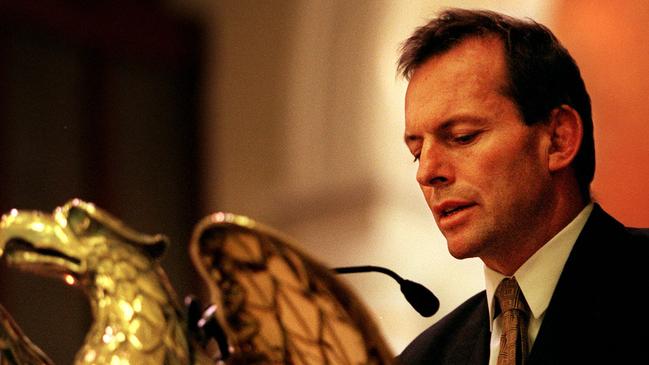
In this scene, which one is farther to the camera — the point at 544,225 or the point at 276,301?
the point at 544,225

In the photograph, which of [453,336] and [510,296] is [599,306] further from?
[453,336]

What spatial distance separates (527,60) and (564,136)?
84 millimetres

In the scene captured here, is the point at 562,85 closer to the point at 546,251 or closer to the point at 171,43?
the point at 546,251

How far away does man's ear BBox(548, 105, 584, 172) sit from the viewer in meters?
1.12

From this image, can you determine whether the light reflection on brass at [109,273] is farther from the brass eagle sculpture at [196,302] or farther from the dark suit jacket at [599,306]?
the dark suit jacket at [599,306]

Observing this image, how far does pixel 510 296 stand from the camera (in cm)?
110

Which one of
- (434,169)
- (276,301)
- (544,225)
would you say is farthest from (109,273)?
(544,225)

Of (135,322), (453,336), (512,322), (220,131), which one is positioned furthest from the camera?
(220,131)

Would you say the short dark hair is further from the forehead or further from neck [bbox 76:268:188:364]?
neck [bbox 76:268:188:364]

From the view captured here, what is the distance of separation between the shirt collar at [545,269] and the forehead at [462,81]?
0.15 meters

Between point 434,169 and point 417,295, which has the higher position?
point 434,169

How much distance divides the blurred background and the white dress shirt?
45.4 inches

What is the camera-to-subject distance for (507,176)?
1.08 metres

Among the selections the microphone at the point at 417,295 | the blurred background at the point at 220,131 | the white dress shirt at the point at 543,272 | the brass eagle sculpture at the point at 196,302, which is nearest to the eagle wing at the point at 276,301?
the brass eagle sculpture at the point at 196,302
